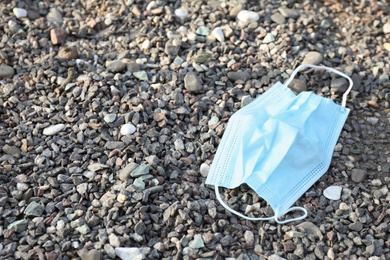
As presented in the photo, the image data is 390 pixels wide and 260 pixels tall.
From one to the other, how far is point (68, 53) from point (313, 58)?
145cm

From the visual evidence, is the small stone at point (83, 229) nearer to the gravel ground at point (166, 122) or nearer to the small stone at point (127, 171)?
the gravel ground at point (166, 122)

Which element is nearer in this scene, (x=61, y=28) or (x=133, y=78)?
(x=133, y=78)

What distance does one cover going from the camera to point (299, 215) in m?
2.99

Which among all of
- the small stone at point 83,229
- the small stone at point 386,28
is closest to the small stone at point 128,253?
the small stone at point 83,229

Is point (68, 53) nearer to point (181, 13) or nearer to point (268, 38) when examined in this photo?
point (181, 13)

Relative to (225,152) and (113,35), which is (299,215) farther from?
(113,35)

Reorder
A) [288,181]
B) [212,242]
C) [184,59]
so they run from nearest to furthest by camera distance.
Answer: [212,242] < [288,181] < [184,59]

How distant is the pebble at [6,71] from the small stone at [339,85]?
1.85 m

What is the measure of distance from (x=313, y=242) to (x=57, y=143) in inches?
54.2

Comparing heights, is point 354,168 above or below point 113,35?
below

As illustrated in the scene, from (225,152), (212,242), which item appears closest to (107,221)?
(212,242)

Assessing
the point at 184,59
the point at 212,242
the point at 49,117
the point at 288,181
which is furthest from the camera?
the point at 184,59

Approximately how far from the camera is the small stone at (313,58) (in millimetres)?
3693

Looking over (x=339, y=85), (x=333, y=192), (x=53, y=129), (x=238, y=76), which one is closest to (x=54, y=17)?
(x=53, y=129)
